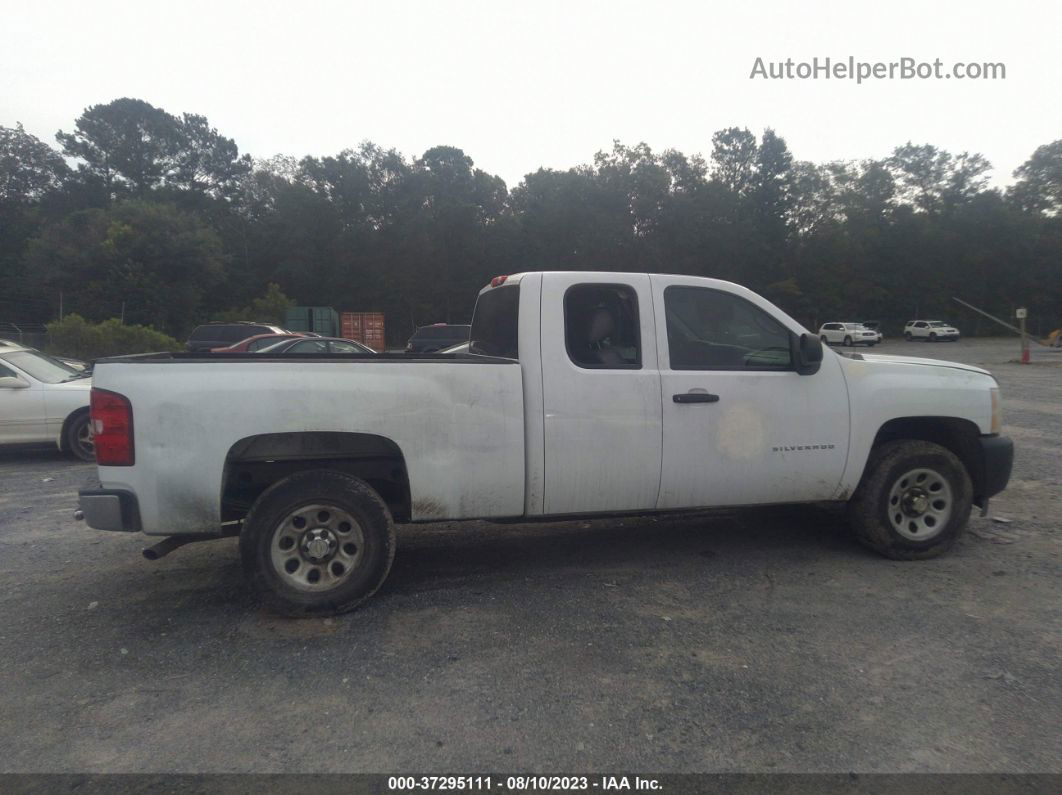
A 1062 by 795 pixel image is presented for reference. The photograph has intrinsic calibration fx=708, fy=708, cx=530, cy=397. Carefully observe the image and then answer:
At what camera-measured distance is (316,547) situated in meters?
4.08

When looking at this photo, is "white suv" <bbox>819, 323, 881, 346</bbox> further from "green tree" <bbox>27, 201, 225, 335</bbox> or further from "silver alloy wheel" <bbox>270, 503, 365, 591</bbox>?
"silver alloy wheel" <bbox>270, 503, 365, 591</bbox>

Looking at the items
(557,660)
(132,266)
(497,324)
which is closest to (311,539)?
(557,660)

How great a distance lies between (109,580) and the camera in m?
4.80

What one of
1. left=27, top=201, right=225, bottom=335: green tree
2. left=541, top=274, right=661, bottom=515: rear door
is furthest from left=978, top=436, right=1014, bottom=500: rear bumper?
left=27, top=201, right=225, bottom=335: green tree

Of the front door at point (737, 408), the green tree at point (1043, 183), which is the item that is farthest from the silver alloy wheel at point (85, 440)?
the green tree at point (1043, 183)

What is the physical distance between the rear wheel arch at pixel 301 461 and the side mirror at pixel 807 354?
2640mm

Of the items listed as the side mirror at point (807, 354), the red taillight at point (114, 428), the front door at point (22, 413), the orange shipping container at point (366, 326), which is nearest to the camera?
the red taillight at point (114, 428)

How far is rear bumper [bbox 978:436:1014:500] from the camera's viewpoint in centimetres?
504

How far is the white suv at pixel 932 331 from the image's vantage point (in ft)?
161

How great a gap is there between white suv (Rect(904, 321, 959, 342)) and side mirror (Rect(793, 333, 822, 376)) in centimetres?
5192

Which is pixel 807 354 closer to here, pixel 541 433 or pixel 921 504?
pixel 921 504

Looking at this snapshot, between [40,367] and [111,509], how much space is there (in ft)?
22.7

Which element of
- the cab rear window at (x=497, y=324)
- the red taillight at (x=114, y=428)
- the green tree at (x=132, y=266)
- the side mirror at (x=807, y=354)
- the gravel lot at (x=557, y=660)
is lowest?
the gravel lot at (x=557, y=660)

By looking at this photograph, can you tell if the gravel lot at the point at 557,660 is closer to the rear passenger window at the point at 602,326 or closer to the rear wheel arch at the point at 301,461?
the rear wheel arch at the point at 301,461
